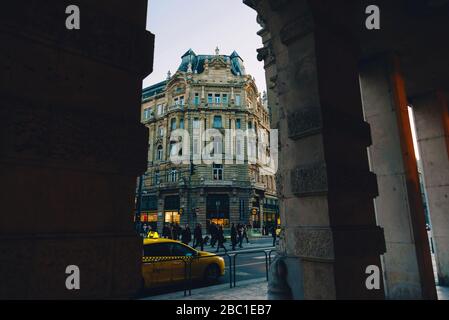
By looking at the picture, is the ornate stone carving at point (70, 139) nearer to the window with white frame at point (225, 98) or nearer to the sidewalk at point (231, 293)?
the sidewalk at point (231, 293)

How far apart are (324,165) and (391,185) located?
11.2ft

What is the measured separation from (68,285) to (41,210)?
1.79 ft

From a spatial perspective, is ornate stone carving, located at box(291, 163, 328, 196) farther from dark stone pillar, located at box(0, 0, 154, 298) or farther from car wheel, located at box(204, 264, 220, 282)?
car wheel, located at box(204, 264, 220, 282)

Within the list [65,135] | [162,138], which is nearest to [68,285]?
[65,135]

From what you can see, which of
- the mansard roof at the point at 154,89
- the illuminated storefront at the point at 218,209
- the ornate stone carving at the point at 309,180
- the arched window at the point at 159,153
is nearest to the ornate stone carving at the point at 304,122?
the ornate stone carving at the point at 309,180

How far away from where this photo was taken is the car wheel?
9781 millimetres

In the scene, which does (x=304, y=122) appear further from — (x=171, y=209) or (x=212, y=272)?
(x=171, y=209)

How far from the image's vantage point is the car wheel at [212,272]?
9.78 m

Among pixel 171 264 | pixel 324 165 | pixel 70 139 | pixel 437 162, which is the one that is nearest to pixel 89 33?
pixel 70 139

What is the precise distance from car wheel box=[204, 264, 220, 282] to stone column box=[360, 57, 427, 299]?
5.83 m

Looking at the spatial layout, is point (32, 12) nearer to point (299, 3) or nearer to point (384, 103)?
point (299, 3)

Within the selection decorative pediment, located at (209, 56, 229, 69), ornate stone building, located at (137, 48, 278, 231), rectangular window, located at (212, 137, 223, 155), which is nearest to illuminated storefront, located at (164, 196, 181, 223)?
ornate stone building, located at (137, 48, 278, 231)

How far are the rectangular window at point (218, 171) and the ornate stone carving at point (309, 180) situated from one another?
36.0 meters

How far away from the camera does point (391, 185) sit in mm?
5777
